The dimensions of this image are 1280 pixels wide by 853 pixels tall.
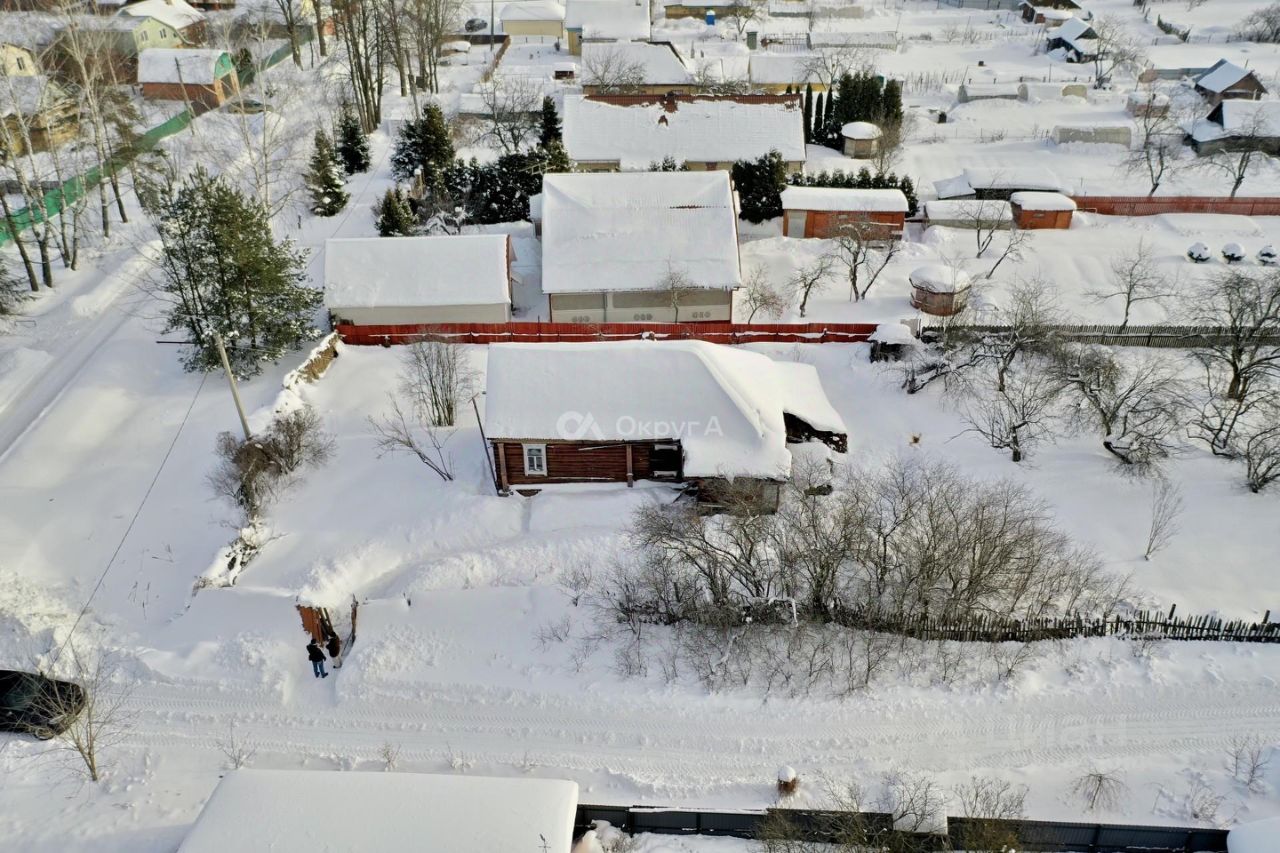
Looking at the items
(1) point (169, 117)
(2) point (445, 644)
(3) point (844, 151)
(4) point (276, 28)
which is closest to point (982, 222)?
(3) point (844, 151)

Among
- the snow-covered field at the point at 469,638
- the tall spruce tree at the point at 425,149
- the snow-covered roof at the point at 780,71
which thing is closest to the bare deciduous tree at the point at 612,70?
the snow-covered roof at the point at 780,71

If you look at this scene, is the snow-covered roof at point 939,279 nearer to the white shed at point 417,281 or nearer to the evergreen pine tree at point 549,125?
the white shed at point 417,281

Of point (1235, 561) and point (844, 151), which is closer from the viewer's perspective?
point (1235, 561)

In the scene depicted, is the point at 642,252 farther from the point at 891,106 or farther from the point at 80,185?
the point at 80,185

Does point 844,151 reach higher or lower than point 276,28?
lower

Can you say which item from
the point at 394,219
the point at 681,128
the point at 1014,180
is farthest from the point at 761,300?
the point at 1014,180

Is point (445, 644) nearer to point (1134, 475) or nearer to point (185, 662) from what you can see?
point (185, 662)
